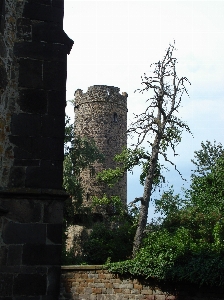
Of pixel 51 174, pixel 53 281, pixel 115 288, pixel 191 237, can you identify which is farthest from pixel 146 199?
pixel 53 281

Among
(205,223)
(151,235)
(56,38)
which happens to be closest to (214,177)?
(205,223)

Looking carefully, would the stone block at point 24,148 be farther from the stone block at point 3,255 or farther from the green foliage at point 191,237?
the green foliage at point 191,237

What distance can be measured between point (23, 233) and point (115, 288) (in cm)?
833

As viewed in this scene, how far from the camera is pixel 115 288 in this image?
41.8ft

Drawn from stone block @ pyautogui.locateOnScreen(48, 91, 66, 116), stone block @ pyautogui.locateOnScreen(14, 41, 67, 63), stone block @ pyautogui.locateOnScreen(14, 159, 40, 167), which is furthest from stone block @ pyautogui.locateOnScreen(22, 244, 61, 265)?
stone block @ pyautogui.locateOnScreen(14, 41, 67, 63)

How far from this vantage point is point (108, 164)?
102 ft

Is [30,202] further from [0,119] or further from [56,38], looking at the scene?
[56,38]

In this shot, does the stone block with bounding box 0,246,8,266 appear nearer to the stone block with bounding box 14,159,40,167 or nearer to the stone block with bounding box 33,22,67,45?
the stone block with bounding box 14,159,40,167

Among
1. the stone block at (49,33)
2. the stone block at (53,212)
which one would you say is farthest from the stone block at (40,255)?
the stone block at (49,33)

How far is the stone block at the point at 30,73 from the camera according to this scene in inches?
217

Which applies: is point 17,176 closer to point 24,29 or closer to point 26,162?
point 26,162

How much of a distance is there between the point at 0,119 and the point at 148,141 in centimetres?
1288

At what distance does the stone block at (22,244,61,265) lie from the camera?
5.00m

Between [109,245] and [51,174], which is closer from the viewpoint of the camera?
[51,174]
